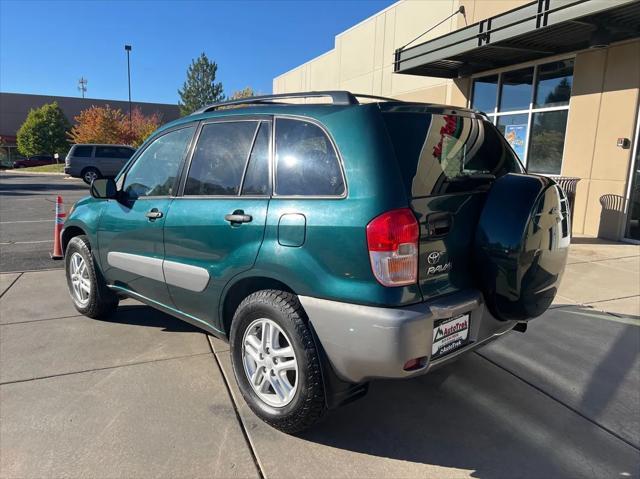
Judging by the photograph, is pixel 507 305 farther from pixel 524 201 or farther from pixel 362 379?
pixel 362 379

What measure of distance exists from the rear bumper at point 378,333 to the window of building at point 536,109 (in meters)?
9.05

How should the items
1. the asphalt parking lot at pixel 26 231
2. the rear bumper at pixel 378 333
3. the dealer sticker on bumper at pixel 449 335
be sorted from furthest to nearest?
the asphalt parking lot at pixel 26 231
the dealer sticker on bumper at pixel 449 335
the rear bumper at pixel 378 333

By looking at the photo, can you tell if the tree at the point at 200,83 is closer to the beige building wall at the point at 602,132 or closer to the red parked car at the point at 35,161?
the red parked car at the point at 35,161

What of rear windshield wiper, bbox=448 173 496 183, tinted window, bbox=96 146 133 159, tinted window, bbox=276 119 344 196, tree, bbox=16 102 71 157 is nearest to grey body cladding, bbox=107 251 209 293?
tinted window, bbox=276 119 344 196

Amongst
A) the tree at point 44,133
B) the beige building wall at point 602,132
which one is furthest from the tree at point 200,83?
the beige building wall at point 602,132

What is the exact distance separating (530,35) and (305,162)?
26.2 feet

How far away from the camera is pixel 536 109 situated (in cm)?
1045

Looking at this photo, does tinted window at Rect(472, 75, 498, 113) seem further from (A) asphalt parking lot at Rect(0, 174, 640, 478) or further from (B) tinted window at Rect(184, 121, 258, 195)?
(B) tinted window at Rect(184, 121, 258, 195)

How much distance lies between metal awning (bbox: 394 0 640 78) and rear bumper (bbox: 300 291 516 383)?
6.77 meters

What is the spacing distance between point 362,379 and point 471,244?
95 centimetres

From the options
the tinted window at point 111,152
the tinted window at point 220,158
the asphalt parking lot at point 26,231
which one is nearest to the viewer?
the tinted window at point 220,158

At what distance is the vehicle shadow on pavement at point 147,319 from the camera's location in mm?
4270

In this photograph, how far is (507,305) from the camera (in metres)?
2.59

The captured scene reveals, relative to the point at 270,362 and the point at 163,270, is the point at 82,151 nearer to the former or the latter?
the point at 163,270
